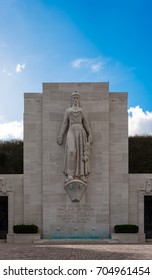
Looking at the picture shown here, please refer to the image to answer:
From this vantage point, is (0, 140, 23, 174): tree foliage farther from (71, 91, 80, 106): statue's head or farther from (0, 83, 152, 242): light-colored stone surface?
(71, 91, 80, 106): statue's head

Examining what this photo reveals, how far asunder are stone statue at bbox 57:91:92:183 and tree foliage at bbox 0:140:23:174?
498 inches

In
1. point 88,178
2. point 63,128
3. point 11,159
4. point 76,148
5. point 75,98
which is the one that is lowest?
point 88,178

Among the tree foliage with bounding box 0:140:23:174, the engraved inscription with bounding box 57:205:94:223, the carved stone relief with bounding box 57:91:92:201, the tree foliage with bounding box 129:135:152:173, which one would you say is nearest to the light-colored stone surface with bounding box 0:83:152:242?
the engraved inscription with bounding box 57:205:94:223

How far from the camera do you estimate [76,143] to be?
86.5ft

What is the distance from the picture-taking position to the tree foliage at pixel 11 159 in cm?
3816

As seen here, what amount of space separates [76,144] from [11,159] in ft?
44.5

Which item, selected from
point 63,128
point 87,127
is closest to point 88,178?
point 87,127

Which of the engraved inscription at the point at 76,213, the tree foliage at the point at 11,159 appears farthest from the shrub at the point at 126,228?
the tree foliage at the point at 11,159

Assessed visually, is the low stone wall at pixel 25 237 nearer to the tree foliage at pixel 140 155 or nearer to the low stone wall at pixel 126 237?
the low stone wall at pixel 126 237

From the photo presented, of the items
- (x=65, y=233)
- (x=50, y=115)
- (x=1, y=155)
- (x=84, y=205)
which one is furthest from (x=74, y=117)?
(x=1, y=155)

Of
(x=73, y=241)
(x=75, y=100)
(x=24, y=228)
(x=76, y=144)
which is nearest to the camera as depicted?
(x=73, y=241)

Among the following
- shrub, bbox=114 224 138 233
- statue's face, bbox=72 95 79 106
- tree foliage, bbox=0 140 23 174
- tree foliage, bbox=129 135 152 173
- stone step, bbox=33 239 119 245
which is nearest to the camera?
stone step, bbox=33 239 119 245

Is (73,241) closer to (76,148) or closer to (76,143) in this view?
(76,148)

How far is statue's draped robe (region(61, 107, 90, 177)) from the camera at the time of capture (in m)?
26.2
